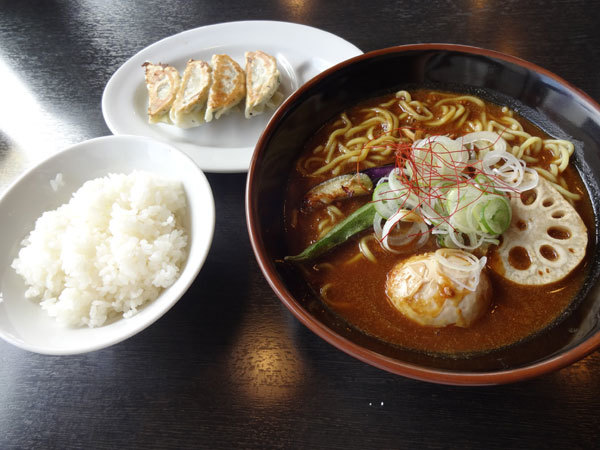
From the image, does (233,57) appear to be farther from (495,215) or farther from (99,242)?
(495,215)

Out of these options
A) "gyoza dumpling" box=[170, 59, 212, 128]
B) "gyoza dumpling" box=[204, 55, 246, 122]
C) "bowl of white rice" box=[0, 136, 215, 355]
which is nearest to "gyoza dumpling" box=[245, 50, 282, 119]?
"gyoza dumpling" box=[204, 55, 246, 122]

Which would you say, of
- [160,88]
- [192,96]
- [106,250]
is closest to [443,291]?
[106,250]

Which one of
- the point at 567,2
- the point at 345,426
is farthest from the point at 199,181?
the point at 567,2

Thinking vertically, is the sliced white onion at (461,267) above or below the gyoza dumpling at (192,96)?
above

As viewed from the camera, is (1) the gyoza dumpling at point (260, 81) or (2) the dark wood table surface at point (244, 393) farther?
(1) the gyoza dumpling at point (260, 81)

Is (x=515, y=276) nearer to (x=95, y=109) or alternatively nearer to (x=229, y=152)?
(x=229, y=152)

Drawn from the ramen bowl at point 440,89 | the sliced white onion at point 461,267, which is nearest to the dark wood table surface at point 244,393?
the ramen bowl at point 440,89

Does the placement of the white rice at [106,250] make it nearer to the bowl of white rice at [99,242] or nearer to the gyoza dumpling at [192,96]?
the bowl of white rice at [99,242]
